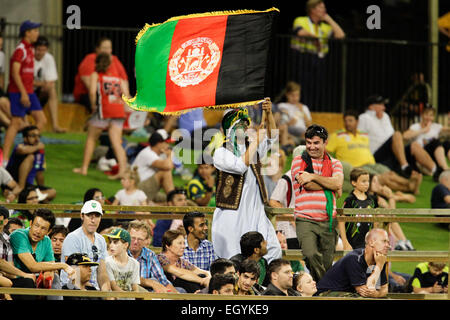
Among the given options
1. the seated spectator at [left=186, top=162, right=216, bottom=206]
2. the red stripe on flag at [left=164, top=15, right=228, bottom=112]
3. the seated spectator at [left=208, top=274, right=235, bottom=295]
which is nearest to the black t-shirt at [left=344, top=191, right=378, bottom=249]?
the red stripe on flag at [left=164, top=15, right=228, bottom=112]

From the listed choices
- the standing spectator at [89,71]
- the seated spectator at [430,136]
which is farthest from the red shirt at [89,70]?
the seated spectator at [430,136]

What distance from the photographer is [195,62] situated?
32.2 feet

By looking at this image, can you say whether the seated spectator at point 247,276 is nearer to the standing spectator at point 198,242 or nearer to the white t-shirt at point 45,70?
the standing spectator at point 198,242

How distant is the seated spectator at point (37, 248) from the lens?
8508 millimetres

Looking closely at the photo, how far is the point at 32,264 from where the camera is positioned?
858 centimetres

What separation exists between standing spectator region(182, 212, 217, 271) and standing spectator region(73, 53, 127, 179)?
17.5 ft

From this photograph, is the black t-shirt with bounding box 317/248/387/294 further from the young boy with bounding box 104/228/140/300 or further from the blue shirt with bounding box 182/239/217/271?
the young boy with bounding box 104/228/140/300

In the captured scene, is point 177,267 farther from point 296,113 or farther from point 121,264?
point 296,113

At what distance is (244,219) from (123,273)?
1219 mm

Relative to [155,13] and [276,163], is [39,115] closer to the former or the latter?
[276,163]

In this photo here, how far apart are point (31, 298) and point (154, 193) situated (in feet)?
17.8

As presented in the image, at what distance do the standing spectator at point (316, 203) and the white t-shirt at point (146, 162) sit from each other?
4.96m

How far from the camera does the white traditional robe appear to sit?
9055mm
